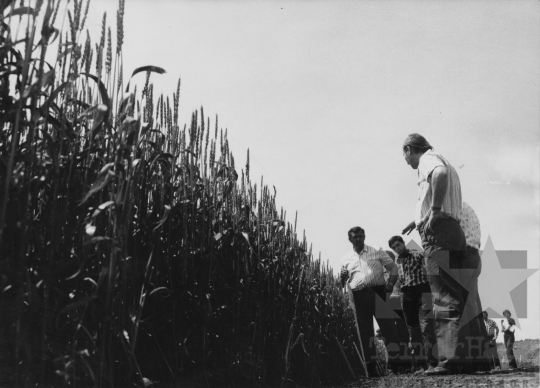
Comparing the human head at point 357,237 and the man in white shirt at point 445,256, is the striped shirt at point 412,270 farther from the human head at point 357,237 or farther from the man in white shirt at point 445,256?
the man in white shirt at point 445,256

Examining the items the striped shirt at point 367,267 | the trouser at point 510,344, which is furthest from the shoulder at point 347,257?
the trouser at point 510,344

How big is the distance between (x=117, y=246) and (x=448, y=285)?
2.33 metres

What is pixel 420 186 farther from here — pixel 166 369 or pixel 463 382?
pixel 166 369

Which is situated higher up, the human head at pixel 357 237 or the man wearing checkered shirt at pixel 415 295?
the human head at pixel 357 237

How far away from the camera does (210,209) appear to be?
112 inches

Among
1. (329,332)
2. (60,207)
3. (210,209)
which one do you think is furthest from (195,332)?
(329,332)

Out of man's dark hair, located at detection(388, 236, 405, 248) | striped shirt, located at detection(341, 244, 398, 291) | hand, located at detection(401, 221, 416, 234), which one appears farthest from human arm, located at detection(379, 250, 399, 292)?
hand, located at detection(401, 221, 416, 234)

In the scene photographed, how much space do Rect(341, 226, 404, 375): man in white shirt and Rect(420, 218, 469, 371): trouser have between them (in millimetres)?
1486

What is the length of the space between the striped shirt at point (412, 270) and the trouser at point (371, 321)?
301mm

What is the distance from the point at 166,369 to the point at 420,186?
6.67 feet

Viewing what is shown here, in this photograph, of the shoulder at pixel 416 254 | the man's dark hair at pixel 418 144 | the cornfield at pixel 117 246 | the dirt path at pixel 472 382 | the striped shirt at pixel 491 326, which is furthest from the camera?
the striped shirt at pixel 491 326

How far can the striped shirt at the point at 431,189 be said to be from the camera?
350 cm

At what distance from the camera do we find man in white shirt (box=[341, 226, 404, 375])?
5020 mm

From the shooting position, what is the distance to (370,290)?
5.13 metres
